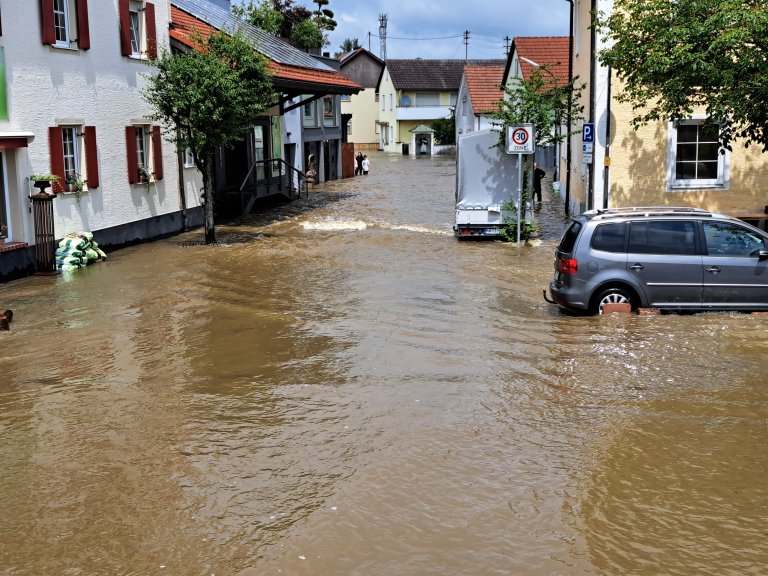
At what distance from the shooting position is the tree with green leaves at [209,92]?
66.3 feet

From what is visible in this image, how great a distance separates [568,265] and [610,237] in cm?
66

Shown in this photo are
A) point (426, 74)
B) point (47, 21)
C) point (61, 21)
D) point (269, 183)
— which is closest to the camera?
point (47, 21)

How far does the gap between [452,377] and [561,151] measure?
25026 mm

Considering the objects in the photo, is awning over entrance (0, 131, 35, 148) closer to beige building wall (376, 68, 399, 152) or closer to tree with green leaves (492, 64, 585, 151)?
tree with green leaves (492, 64, 585, 151)

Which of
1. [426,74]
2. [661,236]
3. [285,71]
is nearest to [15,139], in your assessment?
[661,236]

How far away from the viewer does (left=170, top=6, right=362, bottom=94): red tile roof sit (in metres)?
23.6

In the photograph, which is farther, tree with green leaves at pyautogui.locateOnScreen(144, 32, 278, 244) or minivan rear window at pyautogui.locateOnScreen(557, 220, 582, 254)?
tree with green leaves at pyautogui.locateOnScreen(144, 32, 278, 244)

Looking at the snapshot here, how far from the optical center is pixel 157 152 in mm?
22641

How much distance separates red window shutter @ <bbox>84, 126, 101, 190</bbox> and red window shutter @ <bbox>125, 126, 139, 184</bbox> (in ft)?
5.53

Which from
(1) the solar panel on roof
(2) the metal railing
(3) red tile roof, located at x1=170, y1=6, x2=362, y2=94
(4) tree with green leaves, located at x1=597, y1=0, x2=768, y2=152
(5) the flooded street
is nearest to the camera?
(5) the flooded street

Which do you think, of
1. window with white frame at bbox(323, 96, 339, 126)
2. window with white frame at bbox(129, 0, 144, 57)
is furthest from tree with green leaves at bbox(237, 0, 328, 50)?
window with white frame at bbox(129, 0, 144, 57)

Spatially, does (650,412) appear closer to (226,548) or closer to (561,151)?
(226,548)

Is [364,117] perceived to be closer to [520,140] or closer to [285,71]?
[285,71]

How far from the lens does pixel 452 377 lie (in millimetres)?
9719
